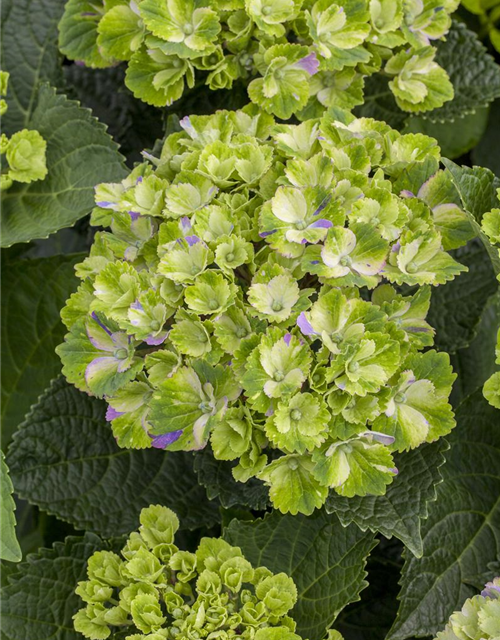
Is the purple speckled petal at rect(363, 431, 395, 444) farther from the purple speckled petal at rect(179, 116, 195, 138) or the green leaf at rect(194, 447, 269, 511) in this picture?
the purple speckled petal at rect(179, 116, 195, 138)

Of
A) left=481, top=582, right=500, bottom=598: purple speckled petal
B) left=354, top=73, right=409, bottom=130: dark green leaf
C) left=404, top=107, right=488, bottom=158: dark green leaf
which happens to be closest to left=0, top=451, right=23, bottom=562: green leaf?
left=481, top=582, right=500, bottom=598: purple speckled petal

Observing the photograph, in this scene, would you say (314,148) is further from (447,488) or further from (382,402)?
(447,488)

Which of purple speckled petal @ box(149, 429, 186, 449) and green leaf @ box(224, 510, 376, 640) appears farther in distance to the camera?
green leaf @ box(224, 510, 376, 640)

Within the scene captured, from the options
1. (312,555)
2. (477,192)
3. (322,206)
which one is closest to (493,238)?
(477,192)

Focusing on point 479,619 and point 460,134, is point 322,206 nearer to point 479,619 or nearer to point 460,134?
point 479,619

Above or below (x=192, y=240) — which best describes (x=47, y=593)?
below

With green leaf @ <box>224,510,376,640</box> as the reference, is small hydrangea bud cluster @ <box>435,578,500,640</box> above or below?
above
